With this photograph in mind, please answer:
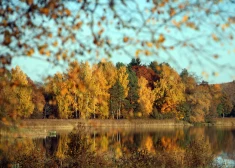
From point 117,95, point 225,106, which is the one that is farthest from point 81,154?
point 225,106

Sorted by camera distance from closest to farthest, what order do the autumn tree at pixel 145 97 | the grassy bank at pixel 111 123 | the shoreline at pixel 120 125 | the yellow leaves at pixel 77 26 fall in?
1. the yellow leaves at pixel 77 26
2. the shoreline at pixel 120 125
3. the grassy bank at pixel 111 123
4. the autumn tree at pixel 145 97

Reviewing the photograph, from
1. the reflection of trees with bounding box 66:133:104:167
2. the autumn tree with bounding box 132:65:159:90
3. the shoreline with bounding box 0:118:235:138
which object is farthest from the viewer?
the autumn tree with bounding box 132:65:159:90

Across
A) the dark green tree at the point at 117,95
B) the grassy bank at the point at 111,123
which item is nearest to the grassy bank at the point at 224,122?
the grassy bank at the point at 111,123

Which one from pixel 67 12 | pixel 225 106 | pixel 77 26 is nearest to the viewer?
pixel 67 12

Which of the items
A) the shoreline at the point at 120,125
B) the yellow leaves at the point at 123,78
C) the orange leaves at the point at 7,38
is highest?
the yellow leaves at the point at 123,78

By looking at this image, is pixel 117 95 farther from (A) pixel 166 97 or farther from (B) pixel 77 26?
(B) pixel 77 26

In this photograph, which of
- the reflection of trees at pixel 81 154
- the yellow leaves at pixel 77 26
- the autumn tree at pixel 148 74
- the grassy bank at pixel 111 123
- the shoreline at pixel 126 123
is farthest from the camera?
the autumn tree at pixel 148 74

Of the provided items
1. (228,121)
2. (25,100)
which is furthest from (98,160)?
(228,121)

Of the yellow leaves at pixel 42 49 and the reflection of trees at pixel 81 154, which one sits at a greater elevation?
the yellow leaves at pixel 42 49

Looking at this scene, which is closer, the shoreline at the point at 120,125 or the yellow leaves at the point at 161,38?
the yellow leaves at the point at 161,38

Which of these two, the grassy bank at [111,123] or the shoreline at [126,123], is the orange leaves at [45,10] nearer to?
the grassy bank at [111,123]

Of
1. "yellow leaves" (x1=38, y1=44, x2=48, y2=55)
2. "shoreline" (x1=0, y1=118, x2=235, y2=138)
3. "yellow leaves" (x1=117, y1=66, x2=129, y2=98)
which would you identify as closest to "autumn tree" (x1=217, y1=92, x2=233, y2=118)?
"shoreline" (x1=0, y1=118, x2=235, y2=138)

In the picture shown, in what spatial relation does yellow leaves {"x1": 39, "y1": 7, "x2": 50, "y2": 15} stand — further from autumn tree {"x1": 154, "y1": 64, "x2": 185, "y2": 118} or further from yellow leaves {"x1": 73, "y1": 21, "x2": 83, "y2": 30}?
autumn tree {"x1": 154, "y1": 64, "x2": 185, "y2": 118}

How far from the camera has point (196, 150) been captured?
15.5 metres
